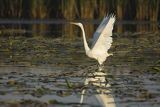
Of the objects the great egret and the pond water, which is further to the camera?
the great egret

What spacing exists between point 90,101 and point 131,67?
4314mm

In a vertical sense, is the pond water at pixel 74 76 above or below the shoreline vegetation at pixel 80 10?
below

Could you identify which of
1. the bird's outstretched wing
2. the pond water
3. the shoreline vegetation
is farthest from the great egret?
the shoreline vegetation

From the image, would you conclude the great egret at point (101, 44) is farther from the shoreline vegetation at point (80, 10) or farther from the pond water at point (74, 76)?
the shoreline vegetation at point (80, 10)

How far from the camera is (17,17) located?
1253 inches

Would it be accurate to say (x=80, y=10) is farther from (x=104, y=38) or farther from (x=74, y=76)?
(x=74, y=76)

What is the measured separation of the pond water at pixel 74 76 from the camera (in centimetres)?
895

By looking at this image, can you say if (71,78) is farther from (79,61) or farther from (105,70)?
(79,61)

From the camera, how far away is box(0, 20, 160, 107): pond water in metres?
8.95

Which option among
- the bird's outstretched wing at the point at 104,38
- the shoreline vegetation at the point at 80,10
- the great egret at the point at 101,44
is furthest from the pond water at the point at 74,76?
the shoreline vegetation at the point at 80,10

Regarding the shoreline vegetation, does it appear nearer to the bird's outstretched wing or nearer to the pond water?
the pond water

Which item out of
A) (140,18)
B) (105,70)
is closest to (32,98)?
(105,70)

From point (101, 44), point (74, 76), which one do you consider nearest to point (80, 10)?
point (101, 44)

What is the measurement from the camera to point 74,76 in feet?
38.4
